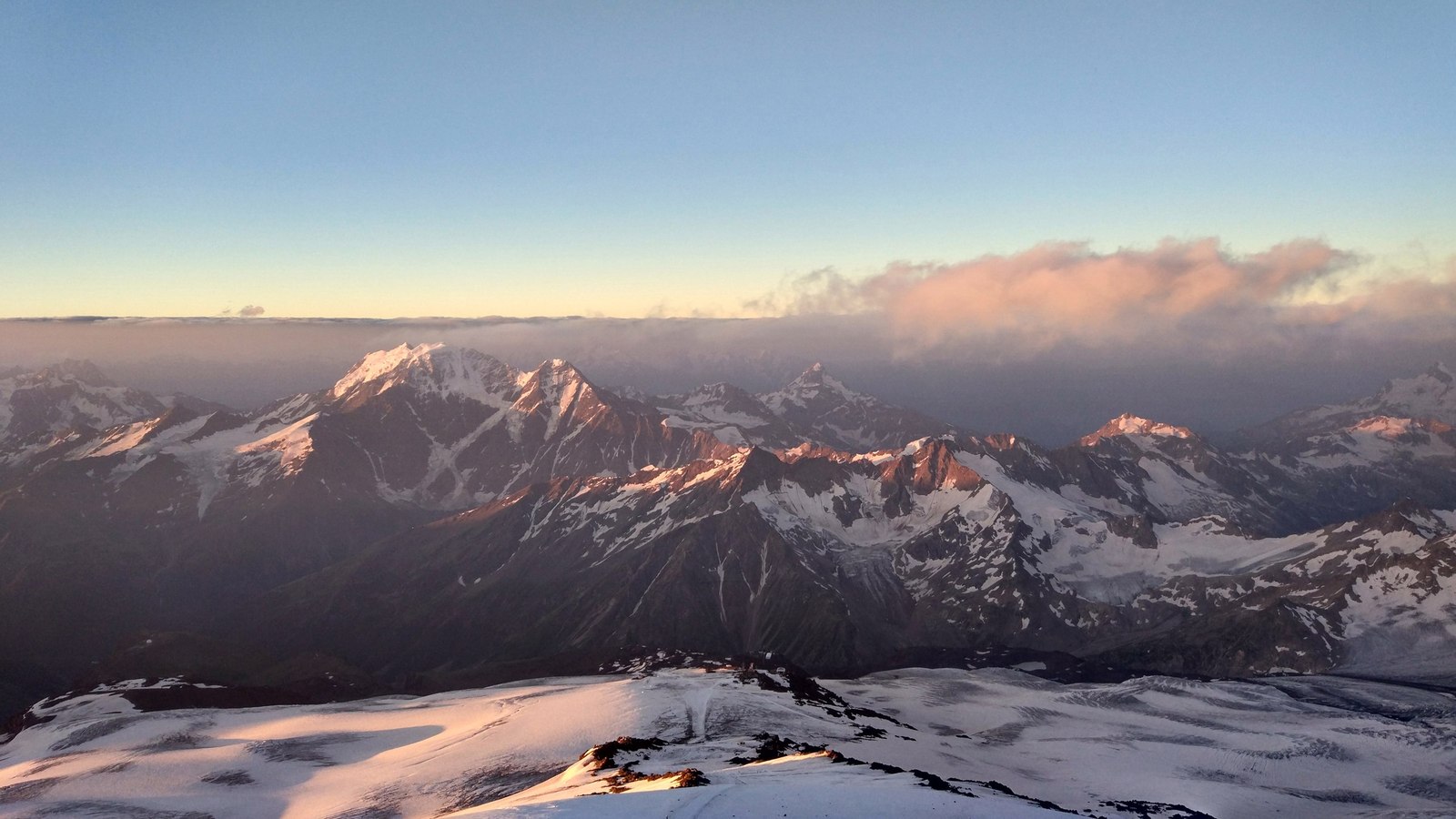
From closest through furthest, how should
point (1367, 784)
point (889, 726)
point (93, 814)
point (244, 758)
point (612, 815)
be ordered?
point (612, 815) → point (93, 814) → point (244, 758) → point (1367, 784) → point (889, 726)

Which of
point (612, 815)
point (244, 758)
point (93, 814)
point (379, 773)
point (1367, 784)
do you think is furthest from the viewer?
point (1367, 784)

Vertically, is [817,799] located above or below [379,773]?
above

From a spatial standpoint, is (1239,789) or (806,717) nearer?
(1239,789)

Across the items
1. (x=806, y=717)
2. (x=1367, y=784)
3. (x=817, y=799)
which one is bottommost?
(x=1367, y=784)

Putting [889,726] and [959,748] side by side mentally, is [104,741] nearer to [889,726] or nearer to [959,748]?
[889,726]

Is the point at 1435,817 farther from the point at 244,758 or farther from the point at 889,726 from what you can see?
the point at 244,758

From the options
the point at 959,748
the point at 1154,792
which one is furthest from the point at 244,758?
the point at 1154,792
